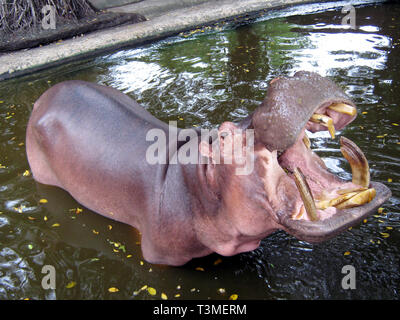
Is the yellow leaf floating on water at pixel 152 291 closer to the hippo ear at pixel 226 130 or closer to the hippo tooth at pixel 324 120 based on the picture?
the hippo ear at pixel 226 130

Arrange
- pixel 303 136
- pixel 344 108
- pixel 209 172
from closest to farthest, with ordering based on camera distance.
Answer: pixel 344 108, pixel 303 136, pixel 209 172

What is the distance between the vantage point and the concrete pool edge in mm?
6505

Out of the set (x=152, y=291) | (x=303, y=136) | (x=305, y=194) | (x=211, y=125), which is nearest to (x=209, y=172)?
(x=303, y=136)

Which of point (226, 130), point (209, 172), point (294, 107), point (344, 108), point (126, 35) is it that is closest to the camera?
point (294, 107)

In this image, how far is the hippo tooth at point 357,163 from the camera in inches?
72.6

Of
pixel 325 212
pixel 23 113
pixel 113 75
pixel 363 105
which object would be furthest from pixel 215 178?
pixel 113 75

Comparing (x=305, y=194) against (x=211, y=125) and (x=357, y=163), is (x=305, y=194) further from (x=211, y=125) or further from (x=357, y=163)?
(x=211, y=125)

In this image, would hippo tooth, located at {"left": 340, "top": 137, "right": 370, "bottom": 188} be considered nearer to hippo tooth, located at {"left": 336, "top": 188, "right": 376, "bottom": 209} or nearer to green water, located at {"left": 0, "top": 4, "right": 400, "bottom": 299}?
hippo tooth, located at {"left": 336, "top": 188, "right": 376, "bottom": 209}

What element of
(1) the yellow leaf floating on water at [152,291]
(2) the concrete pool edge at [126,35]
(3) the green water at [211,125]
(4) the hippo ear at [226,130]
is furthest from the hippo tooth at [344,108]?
(2) the concrete pool edge at [126,35]

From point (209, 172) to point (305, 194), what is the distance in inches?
23.2

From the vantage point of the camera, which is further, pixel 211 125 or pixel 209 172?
pixel 211 125

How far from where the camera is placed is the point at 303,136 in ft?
6.38

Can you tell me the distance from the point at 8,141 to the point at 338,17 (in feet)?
16.9

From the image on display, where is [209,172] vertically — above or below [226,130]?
below
